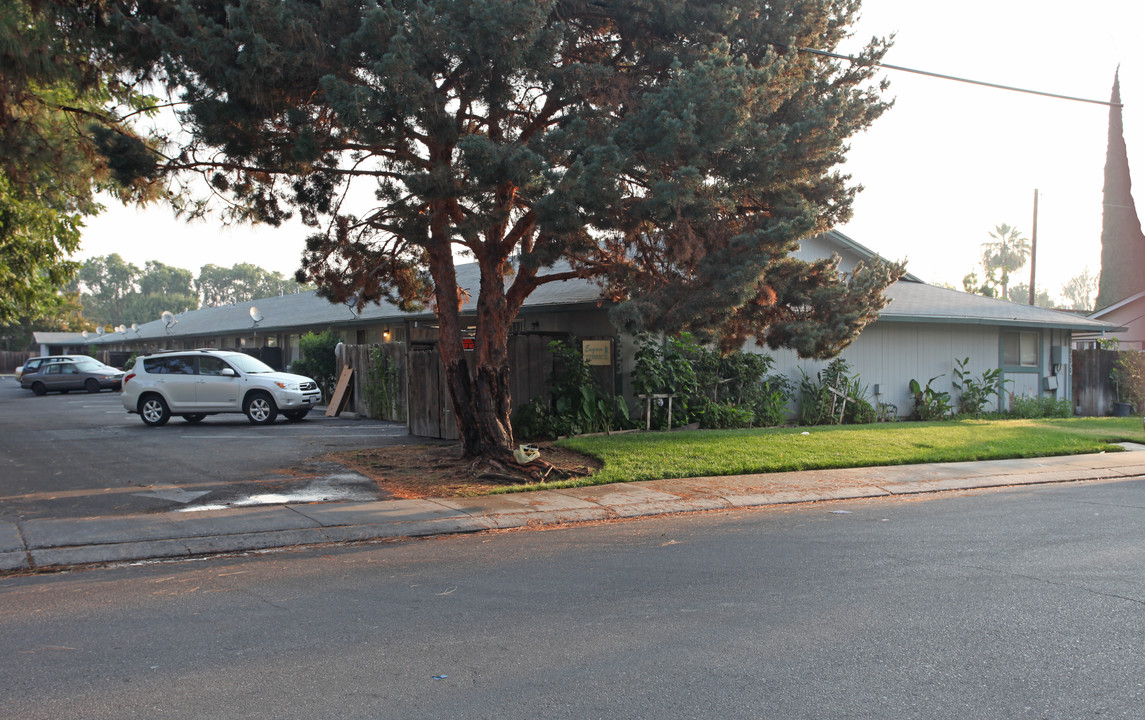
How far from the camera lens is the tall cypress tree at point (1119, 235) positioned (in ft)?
171

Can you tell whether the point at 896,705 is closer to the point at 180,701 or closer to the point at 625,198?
the point at 180,701

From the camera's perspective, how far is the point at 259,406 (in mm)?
20547

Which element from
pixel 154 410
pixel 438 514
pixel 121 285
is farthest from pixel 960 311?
pixel 121 285

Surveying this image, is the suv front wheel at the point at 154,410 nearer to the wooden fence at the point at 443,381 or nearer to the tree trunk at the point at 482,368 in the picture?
the wooden fence at the point at 443,381

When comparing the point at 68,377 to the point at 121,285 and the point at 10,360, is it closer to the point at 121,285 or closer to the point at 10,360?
the point at 10,360

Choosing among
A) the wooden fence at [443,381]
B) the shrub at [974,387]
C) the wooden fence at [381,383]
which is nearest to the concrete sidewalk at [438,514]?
the wooden fence at [443,381]

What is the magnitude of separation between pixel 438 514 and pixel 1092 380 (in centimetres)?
2330

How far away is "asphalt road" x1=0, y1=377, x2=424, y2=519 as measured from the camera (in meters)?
10.5

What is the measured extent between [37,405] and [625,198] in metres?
27.4

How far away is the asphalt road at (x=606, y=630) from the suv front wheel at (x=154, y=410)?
1423cm

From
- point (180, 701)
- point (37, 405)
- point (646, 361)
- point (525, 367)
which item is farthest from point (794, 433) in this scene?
point (37, 405)

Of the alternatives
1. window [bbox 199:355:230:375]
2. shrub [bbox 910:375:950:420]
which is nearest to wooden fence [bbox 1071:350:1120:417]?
shrub [bbox 910:375:950:420]

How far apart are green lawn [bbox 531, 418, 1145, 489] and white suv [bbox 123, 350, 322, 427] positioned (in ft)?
29.7

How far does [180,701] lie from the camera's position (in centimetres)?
434
